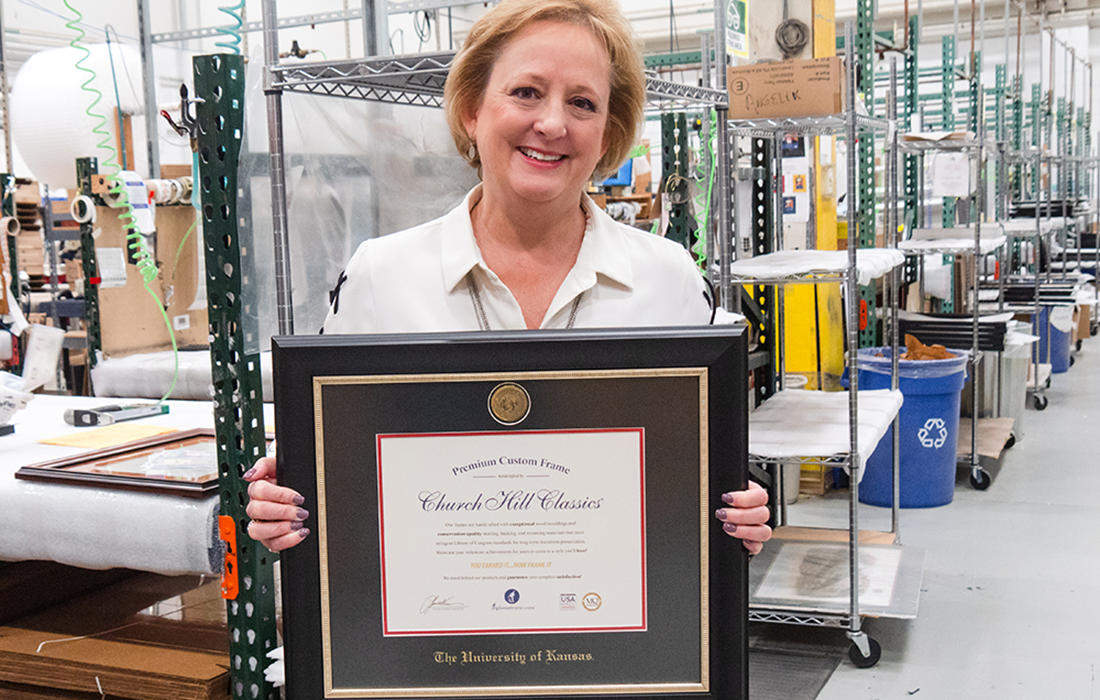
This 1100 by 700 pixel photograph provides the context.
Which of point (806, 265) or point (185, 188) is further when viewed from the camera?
point (806, 265)

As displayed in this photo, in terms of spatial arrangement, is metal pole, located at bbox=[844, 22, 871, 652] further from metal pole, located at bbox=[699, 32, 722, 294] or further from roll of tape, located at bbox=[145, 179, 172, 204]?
roll of tape, located at bbox=[145, 179, 172, 204]

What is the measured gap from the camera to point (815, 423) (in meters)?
2.91

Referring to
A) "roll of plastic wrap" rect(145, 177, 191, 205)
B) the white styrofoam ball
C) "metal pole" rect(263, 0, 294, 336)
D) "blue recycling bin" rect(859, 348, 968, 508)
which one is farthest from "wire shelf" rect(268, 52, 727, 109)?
"blue recycling bin" rect(859, 348, 968, 508)

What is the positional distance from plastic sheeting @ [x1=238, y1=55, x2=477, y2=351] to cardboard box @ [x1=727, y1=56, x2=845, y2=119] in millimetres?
1201

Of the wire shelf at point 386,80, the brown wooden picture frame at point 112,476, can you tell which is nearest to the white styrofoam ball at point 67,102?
the brown wooden picture frame at point 112,476

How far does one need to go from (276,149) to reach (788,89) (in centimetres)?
171

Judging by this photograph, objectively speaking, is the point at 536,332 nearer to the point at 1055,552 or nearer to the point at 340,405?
the point at 340,405

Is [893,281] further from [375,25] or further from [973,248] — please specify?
[375,25]

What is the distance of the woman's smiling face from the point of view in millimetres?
1142

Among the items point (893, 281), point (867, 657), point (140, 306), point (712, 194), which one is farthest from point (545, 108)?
point (893, 281)

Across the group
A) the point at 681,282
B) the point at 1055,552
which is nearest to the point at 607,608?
the point at 681,282

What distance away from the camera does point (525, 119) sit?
3.76ft

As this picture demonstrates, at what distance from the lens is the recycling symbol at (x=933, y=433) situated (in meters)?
3.97

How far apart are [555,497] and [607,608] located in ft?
0.41
